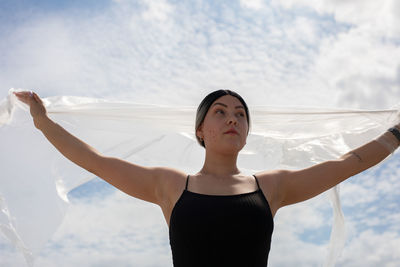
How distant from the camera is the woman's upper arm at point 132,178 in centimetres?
349

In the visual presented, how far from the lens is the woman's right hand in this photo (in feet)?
12.7

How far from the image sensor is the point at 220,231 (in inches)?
121

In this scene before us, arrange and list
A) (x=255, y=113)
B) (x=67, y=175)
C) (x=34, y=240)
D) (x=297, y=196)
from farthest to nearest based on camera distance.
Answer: (x=255, y=113) < (x=67, y=175) < (x=34, y=240) < (x=297, y=196)

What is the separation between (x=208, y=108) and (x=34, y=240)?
2.03 metres

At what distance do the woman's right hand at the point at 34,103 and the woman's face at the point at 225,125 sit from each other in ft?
4.71

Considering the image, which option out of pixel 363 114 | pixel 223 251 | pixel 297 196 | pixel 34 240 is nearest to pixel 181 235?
pixel 223 251

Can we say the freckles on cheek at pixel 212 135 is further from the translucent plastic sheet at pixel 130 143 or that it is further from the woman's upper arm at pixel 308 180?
the translucent plastic sheet at pixel 130 143

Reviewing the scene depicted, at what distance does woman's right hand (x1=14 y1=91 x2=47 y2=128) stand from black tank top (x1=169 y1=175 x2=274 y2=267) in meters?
1.54

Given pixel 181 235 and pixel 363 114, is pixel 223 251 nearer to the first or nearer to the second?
pixel 181 235

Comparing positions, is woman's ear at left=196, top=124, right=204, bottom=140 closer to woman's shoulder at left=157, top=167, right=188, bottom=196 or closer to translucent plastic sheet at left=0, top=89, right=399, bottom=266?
woman's shoulder at left=157, top=167, right=188, bottom=196

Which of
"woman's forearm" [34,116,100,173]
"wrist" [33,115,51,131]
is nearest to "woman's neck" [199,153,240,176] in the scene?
"woman's forearm" [34,116,100,173]

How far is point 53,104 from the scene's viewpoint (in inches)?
177

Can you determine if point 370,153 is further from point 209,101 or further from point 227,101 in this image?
point 209,101

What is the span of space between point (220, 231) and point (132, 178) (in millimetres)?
851
